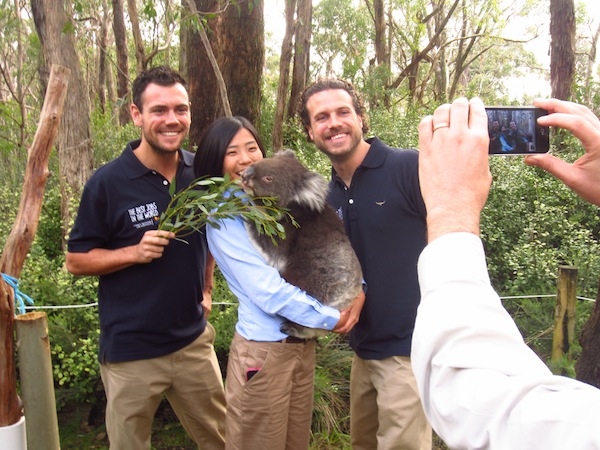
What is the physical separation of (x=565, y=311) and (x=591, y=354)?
831 millimetres

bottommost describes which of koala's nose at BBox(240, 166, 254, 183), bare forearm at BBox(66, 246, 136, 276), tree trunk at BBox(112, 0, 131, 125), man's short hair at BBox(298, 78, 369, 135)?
bare forearm at BBox(66, 246, 136, 276)

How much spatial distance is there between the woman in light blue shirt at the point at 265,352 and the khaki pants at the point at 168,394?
0.42 m

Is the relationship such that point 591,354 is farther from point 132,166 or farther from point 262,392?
point 132,166

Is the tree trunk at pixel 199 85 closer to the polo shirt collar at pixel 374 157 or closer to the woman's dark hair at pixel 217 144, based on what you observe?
the woman's dark hair at pixel 217 144

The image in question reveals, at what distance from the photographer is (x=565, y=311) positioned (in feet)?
11.0

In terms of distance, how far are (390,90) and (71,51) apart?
7830mm

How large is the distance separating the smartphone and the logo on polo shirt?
149 centimetres

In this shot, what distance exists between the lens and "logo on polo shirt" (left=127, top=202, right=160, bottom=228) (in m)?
2.26

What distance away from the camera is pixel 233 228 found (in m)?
2.05

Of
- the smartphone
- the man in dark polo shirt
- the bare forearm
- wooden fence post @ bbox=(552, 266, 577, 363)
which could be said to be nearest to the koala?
the man in dark polo shirt

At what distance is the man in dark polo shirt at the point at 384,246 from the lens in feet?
6.91

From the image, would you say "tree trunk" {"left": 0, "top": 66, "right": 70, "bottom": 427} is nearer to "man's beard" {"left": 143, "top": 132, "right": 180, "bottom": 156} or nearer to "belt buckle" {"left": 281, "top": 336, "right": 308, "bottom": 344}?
"man's beard" {"left": 143, "top": 132, "right": 180, "bottom": 156}

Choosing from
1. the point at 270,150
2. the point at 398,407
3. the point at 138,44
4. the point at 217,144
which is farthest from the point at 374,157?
the point at 138,44

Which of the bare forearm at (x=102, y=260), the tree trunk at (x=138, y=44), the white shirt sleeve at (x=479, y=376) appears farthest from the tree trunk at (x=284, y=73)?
the white shirt sleeve at (x=479, y=376)
